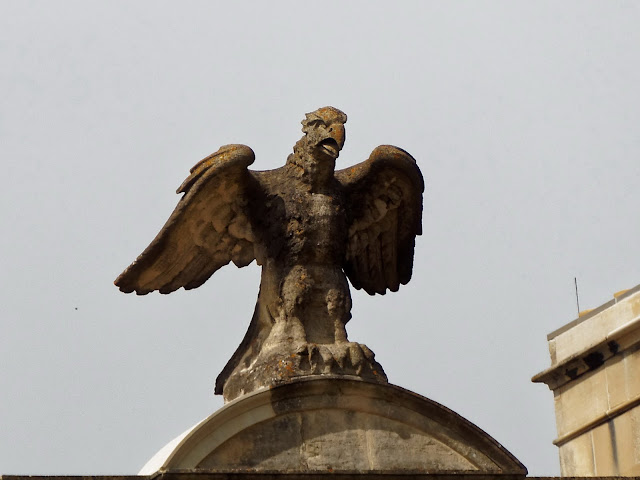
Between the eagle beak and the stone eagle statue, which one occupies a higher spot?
the eagle beak

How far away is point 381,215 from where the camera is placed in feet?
62.2

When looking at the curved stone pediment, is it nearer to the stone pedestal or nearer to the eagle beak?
the eagle beak

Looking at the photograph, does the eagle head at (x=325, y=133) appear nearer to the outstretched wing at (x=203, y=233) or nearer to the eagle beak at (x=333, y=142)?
the eagle beak at (x=333, y=142)

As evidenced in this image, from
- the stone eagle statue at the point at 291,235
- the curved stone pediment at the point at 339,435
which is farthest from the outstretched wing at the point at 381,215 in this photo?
the curved stone pediment at the point at 339,435

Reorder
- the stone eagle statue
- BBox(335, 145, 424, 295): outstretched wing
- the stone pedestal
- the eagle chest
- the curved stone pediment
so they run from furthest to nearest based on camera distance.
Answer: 1. the stone pedestal
2. BBox(335, 145, 424, 295): outstretched wing
3. the eagle chest
4. the stone eagle statue
5. the curved stone pediment

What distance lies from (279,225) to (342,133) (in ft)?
2.63

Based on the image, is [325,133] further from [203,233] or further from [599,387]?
[599,387]

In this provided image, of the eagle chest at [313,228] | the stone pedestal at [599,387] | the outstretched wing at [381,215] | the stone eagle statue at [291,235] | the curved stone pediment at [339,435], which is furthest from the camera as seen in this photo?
the stone pedestal at [599,387]

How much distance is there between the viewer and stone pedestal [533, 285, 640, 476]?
22406 mm

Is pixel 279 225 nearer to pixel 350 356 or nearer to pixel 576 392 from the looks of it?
pixel 350 356

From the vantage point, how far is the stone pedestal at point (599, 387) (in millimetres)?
22406

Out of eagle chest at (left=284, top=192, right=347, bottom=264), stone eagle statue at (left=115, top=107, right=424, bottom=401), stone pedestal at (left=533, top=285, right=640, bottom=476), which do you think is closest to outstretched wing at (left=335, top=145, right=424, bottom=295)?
stone eagle statue at (left=115, top=107, right=424, bottom=401)

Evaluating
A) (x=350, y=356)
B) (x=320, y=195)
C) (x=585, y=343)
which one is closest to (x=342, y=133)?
(x=320, y=195)

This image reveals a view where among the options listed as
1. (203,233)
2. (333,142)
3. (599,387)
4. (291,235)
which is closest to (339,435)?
(291,235)
